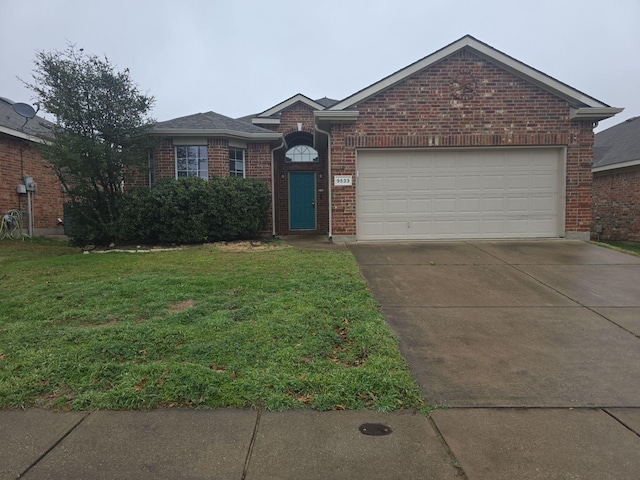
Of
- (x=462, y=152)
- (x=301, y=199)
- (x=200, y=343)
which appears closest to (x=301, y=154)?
(x=301, y=199)

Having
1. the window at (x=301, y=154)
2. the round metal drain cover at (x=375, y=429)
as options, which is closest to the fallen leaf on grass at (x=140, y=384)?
the round metal drain cover at (x=375, y=429)

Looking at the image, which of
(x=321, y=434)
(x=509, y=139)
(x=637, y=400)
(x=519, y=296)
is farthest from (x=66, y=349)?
(x=509, y=139)

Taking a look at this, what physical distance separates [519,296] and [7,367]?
5.72m

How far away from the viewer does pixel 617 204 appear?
15.3m

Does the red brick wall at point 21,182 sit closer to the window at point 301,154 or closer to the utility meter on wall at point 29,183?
the utility meter on wall at point 29,183

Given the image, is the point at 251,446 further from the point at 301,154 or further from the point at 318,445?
the point at 301,154

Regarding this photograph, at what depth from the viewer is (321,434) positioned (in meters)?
2.61

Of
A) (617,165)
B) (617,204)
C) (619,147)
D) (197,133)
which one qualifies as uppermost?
(619,147)

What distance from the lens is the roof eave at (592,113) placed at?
9.73m

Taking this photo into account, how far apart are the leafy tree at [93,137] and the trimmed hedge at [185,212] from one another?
0.59 m

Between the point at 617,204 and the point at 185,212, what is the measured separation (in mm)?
15122

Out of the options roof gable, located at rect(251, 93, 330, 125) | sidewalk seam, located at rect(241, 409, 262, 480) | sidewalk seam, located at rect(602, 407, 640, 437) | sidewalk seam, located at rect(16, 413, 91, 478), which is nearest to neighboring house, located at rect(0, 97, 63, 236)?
roof gable, located at rect(251, 93, 330, 125)

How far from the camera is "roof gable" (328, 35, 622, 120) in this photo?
977cm

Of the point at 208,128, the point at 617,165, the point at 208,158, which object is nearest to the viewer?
the point at 208,128
